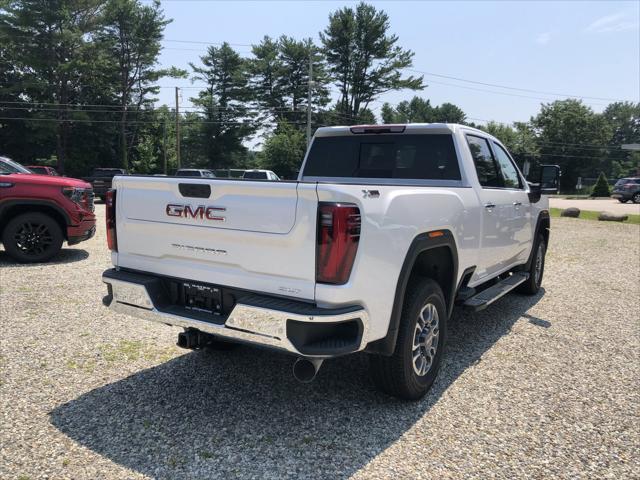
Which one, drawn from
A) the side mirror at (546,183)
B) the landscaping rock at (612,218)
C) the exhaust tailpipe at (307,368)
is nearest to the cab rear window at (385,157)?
the side mirror at (546,183)

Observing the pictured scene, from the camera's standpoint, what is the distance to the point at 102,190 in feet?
76.2

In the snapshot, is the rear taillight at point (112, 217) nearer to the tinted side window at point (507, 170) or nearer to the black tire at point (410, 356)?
the black tire at point (410, 356)

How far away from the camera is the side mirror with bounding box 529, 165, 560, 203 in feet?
19.4

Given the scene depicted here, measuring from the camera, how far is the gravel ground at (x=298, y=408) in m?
2.70

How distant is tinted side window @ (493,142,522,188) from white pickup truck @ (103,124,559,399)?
97 centimetres

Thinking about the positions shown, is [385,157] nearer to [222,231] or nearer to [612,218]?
[222,231]

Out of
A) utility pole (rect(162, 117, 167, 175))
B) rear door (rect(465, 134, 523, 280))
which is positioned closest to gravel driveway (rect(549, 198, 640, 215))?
rear door (rect(465, 134, 523, 280))

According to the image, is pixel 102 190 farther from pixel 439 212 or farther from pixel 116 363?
pixel 439 212

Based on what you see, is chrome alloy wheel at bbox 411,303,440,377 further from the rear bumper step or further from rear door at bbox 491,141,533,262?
rear door at bbox 491,141,533,262

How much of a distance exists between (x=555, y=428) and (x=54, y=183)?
26.0 ft

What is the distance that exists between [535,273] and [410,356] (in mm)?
4152

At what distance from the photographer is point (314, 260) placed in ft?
8.57

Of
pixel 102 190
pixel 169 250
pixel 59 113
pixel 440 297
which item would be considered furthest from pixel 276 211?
pixel 59 113

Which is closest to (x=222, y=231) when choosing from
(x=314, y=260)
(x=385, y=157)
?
(x=314, y=260)
